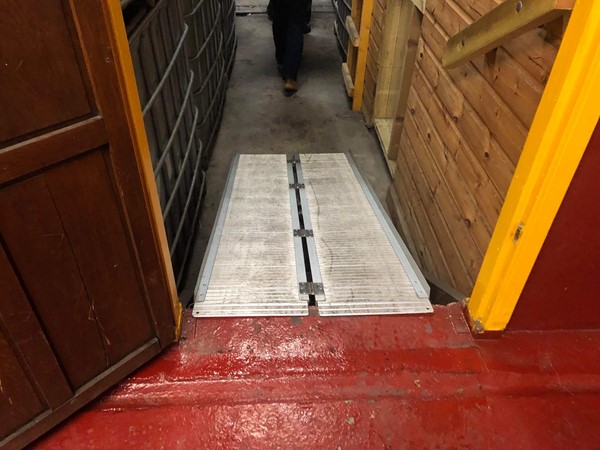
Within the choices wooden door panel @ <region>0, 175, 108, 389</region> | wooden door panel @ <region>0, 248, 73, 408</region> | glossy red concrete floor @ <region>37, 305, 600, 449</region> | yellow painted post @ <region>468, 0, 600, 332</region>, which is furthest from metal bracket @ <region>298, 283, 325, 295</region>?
wooden door panel @ <region>0, 248, 73, 408</region>

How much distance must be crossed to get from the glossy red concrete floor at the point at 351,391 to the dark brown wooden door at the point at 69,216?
0.63 feet

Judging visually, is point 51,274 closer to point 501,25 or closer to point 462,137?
point 501,25

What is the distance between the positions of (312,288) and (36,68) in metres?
1.34

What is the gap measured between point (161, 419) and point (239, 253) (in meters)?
0.97

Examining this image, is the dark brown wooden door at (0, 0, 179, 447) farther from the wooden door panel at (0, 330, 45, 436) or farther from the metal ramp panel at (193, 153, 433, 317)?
the metal ramp panel at (193, 153, 433, 317)

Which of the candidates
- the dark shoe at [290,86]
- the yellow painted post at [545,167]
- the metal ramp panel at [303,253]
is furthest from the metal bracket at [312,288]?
the dark shoe at [290,86]

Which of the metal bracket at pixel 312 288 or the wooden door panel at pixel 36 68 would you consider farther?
the metal bracket at pixel 312 288

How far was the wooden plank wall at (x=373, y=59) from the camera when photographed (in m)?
4.00

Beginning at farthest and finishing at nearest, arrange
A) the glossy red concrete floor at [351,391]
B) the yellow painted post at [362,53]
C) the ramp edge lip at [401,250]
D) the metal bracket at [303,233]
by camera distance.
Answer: the yellow painted post at [362,53]
the metal bracket at [303,233]
the ramp edge lip at [401,250]
the glossy red concrete floor at [351,391]

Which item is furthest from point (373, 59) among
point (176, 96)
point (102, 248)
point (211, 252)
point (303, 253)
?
point (102, 248)

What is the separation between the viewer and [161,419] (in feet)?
4.67

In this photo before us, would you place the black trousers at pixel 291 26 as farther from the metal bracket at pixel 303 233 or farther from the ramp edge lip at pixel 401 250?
the metal bracket at pixel 303 233

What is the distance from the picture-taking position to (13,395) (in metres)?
1.16

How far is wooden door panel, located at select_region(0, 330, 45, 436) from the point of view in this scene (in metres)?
1.11
